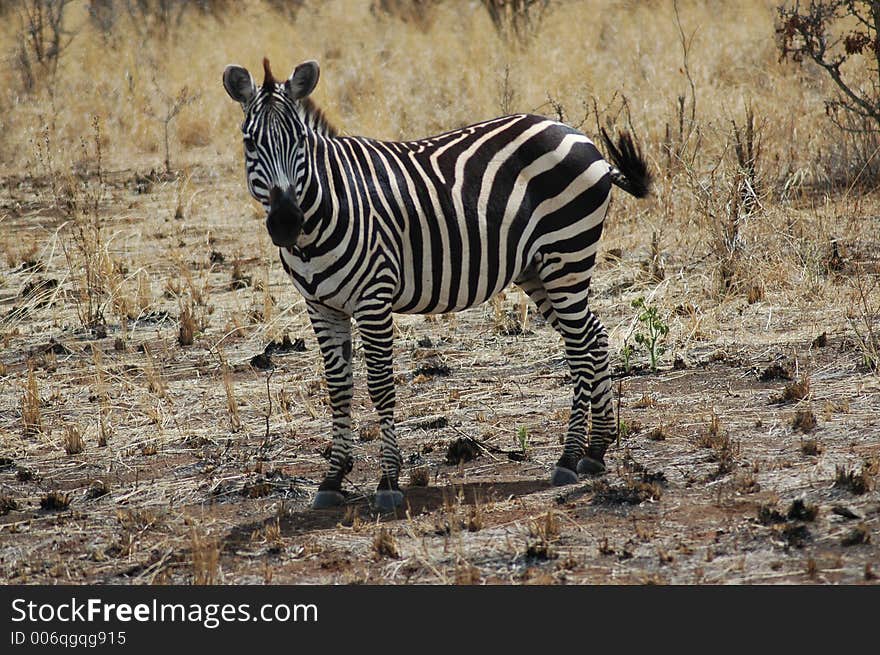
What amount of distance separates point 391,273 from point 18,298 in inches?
226

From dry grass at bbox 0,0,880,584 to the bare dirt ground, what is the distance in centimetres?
2

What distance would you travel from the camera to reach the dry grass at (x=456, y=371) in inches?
216

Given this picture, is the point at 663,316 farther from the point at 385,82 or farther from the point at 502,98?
the point at 385,82

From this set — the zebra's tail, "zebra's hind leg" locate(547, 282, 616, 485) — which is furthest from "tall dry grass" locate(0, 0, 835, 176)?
"zebra's hind leg" locate(547, 282, 616, 485)

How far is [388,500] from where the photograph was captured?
5984mm

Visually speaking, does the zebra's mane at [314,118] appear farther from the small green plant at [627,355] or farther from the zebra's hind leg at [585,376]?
the small green plant at [627,355]

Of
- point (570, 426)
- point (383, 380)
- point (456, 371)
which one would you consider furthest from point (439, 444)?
point (456, 371)

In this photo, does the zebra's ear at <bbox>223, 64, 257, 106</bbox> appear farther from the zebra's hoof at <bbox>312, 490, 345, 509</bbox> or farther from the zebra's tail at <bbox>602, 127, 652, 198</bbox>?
the zebra's tail at <bbox>602, 127, 652, 198</bbox>

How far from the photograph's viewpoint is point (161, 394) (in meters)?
8.05

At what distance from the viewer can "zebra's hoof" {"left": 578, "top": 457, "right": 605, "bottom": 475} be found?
21.2 feet

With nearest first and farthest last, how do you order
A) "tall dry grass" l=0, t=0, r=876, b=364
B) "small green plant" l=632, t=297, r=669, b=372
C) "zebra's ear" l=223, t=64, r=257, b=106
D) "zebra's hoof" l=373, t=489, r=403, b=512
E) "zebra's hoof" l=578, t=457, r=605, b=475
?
"zebra's ear" l=223, t=64, r=257, b=106 < "zebra's hoof" l=373, t=489, r=403, b=512 < "zebra's hoof" l=578, t=457, r=605, b=475 < "small green plant" l=632, t=297, r=669, b=372 < "tall dry grass" l=0, t=0, r=876, b=364

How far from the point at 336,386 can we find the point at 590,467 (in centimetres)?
148

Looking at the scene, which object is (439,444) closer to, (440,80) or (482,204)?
(482,204)

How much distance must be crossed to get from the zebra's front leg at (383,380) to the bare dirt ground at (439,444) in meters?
0.15
